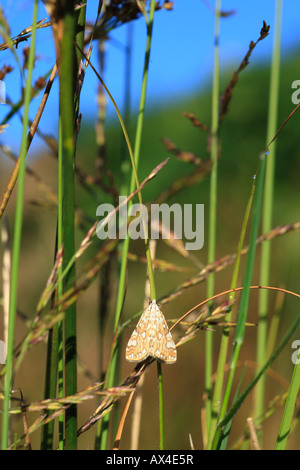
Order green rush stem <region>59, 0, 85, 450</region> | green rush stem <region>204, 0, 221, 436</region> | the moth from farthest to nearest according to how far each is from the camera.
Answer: green rush stem <region>204, 0, 221, 436</region>, the moth, green rush stem <region>59, 0, 85, 450</region>

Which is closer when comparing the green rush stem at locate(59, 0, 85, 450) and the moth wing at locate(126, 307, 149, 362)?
the green rush stem at locate(59, 0, 85, 450)

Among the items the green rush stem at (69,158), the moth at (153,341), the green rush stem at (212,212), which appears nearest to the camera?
the green rush stem at (69,158)

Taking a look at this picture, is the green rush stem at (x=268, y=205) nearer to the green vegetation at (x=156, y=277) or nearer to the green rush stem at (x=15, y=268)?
the green vegetation at (x=156, y=277)

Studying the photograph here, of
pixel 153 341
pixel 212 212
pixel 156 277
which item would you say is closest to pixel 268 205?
pixel 212 212

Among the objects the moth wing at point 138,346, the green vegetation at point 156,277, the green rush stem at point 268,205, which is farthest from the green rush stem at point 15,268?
the green rush stem at point 268,205

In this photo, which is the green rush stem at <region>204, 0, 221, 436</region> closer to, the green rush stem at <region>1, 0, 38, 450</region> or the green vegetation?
the green vegetation

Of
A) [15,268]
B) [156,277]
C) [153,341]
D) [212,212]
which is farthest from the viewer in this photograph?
[156,277]

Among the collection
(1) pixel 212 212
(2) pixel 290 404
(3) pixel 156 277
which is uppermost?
(3) pixel 156 277

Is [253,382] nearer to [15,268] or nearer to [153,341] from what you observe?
[153,341]

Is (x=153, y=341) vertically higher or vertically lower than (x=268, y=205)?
lower

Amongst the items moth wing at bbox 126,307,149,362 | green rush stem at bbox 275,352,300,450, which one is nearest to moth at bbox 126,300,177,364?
moth wing at bbox 126,307,149,362
